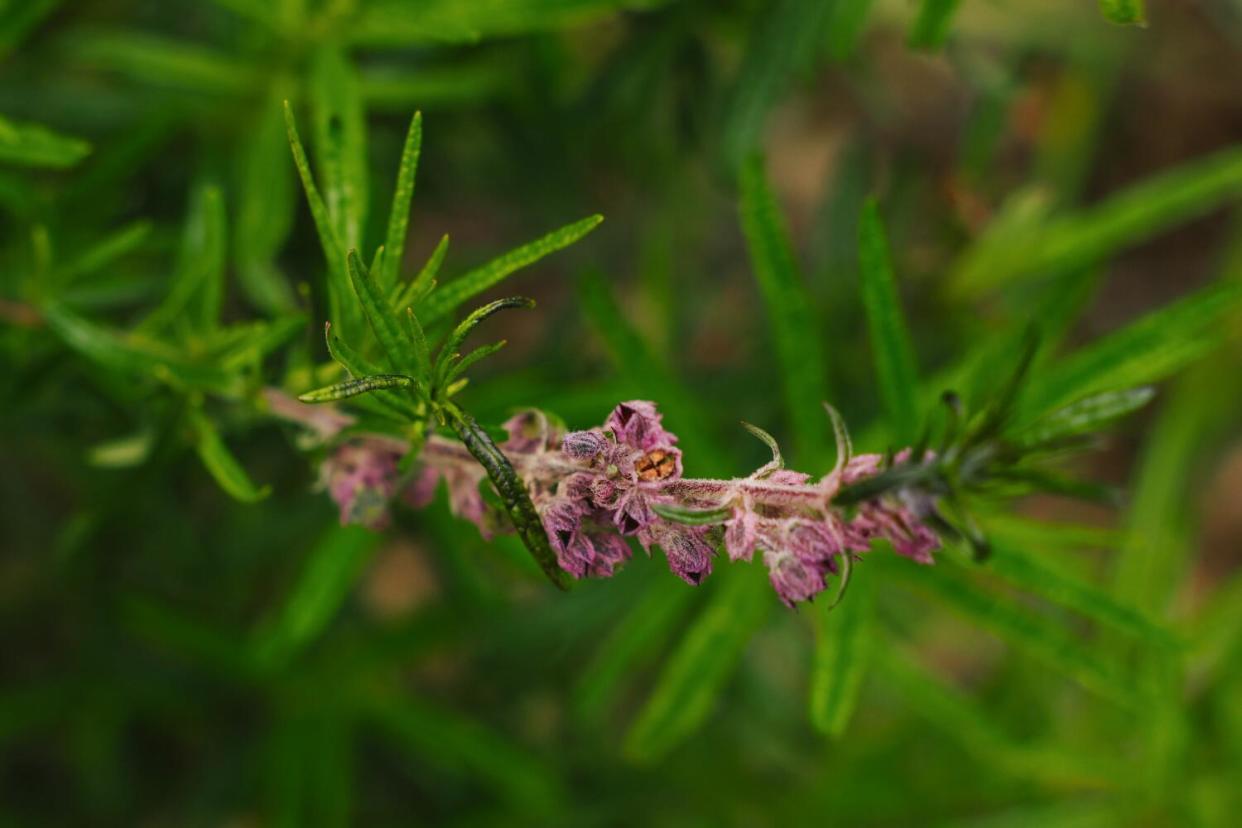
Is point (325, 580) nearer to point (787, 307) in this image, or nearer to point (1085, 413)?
point (787, 307)

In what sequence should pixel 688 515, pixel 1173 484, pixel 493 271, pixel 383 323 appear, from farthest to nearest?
pixel 1173 484 < pixel 493 271 < pixel 383 323 < pixel 688 515

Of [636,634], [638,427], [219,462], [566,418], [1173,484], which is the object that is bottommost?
[1173,484]

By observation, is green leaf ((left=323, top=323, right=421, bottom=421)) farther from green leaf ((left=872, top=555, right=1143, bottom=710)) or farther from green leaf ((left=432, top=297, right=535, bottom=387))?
green leaf ((left=872, top=555, right=1143, bottom=710))

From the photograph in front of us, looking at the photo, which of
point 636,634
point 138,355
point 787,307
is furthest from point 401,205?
point 636,634

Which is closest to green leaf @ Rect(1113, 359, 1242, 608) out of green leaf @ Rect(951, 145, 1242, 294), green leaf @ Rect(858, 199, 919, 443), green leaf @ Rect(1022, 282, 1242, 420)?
green leaf @ Rect(951, 145, 1242, 294)

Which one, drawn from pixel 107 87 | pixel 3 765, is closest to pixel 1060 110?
pixel 107 87

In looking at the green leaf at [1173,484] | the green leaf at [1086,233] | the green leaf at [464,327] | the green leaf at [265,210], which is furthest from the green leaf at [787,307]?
the green leaf at [1173,484]

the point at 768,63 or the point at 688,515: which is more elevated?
the point at 768,63
